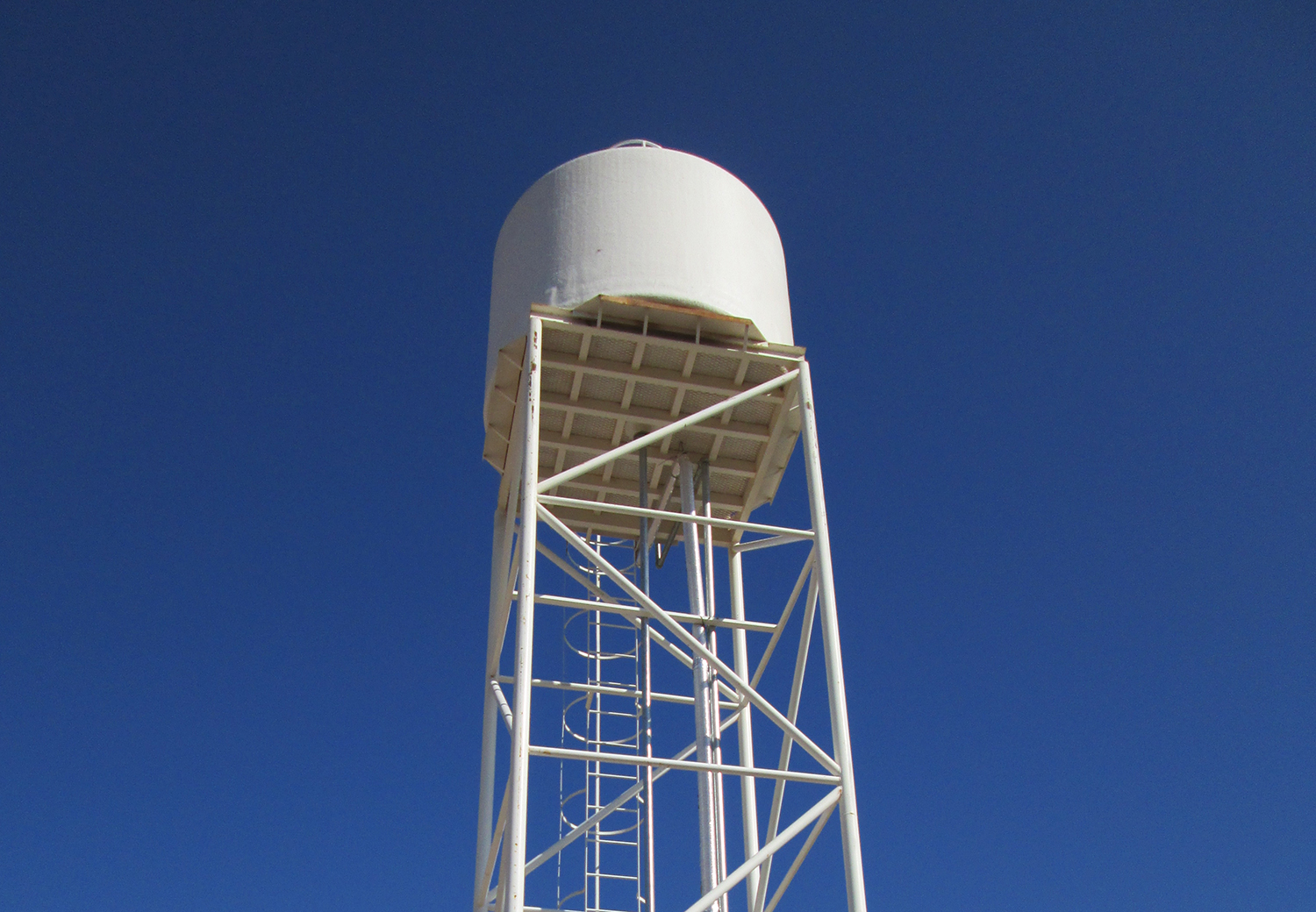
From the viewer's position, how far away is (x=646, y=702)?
433 inches

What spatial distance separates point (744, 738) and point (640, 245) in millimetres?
4982

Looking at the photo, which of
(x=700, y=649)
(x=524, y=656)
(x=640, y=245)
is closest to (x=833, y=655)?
(x=700, y=649)

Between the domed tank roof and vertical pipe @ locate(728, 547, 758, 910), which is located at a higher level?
the domed tank roof

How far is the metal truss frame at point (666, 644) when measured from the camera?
29.6 feet

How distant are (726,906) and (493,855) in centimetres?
218

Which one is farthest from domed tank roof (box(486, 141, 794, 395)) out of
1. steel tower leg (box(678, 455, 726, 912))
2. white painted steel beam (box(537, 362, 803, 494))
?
steel tower leg (box(678, 455, 726, 912))

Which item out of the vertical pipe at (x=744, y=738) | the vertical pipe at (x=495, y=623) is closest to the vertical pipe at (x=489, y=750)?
the vertical pipe at (x=495, y=623)

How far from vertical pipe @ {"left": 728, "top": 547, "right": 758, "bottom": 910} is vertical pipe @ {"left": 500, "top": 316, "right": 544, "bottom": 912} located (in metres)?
2.34

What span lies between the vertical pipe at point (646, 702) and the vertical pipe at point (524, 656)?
1.22 meters

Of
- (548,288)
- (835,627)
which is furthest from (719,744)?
(548,288)

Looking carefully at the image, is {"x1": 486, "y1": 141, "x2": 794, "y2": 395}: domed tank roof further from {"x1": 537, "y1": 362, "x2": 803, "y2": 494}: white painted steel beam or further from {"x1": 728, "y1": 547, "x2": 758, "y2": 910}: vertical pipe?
{"x1": 728, "y1": 547, "x2": 758, "y2": 910}: vertical pipe

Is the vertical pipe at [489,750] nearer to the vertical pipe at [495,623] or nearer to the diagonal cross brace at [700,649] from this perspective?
the vertical pipe at [495,623]

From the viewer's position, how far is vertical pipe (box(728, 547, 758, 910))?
11.5m

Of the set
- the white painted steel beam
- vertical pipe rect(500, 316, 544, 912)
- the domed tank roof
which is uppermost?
the domed tank roof
